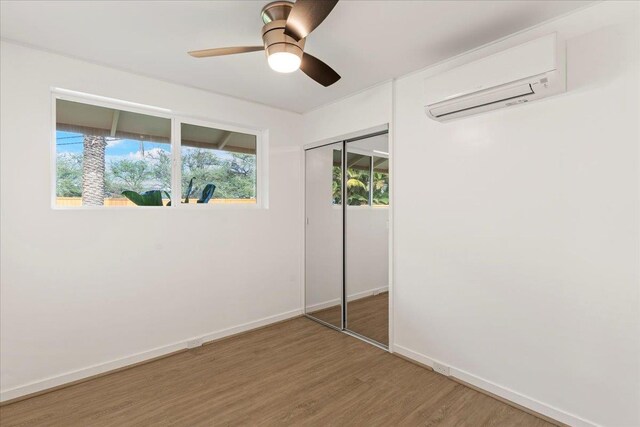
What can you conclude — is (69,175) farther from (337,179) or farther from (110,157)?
(337,179)

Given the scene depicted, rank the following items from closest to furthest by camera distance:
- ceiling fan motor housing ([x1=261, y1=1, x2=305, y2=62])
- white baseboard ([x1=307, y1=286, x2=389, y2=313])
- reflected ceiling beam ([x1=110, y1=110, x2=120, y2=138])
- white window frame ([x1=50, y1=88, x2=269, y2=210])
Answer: ceiling fan motor housing ([x1=261, y1=1, x2=305, y2=62]) → white window frame ([x1=50, y1=88, x2=269, y2=210]) → reflected ceiling beam ([x1=110, y1=110, x2=120, y2=138]) → white baseboard ([x1=307, y1=286, x2=389, y2=313])

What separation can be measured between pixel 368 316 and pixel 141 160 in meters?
2.76

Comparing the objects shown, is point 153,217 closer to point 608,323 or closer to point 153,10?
point 153,10

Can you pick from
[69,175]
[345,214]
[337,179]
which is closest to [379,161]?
[337,179]

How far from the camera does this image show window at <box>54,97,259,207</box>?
2.68 m

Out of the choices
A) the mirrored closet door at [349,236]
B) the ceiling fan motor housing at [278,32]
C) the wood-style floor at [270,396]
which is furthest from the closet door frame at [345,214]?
the ceiling fan motor housing at [278,32]

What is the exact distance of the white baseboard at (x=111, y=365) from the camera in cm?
234

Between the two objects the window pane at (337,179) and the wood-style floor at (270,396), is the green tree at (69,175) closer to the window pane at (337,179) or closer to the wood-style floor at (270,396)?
the wood-style floor at (270,396)

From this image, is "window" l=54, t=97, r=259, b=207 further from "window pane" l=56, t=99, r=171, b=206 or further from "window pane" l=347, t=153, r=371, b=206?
"window pane" l=347, t=153, r=371, b=206

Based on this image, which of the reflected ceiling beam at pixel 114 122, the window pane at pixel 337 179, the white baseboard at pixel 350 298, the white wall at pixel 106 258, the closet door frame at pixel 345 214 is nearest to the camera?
the white wall at pixel 106 258

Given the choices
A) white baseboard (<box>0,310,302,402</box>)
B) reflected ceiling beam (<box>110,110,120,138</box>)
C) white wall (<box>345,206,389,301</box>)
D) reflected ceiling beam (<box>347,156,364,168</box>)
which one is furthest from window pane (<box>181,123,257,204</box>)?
white baseboard (<box>0,310,302,402</box>)

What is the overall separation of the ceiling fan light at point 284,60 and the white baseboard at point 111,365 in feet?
8.78

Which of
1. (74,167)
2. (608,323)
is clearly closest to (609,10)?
(608,323)

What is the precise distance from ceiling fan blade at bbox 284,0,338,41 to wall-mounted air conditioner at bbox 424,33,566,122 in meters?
1.12
